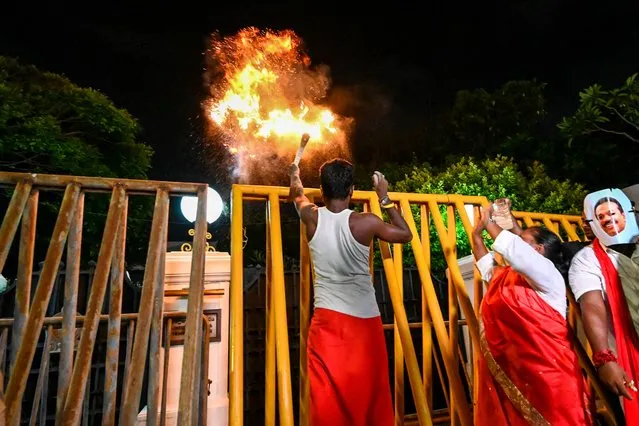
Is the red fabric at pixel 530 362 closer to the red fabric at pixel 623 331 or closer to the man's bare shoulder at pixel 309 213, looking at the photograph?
the red fabric at pixel 623 331

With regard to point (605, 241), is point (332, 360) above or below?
below

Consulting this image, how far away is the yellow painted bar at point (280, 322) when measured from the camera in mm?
2543

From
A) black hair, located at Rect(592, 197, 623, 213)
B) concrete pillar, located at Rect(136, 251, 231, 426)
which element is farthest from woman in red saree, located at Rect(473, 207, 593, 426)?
concrete pillar, located at Rect(136, 251, 231, 426)

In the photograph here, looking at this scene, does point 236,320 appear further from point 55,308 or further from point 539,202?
point 539,202

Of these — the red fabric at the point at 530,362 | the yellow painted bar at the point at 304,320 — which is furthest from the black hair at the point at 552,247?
the yellow painted bar at the point at 304,320

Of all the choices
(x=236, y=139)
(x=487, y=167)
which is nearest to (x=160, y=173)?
(x=236, y=139)

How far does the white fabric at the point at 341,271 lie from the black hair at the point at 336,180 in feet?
0.59

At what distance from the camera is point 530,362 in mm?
2756

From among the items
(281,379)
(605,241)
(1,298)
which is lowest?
(281,379)

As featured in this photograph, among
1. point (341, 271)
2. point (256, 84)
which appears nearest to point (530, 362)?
point (341, 271)

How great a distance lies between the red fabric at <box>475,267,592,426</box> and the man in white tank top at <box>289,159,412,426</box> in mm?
862

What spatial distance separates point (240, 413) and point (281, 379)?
0.33 m

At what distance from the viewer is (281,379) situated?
2.58m

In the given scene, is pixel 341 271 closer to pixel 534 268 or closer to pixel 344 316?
pixel 344 316
